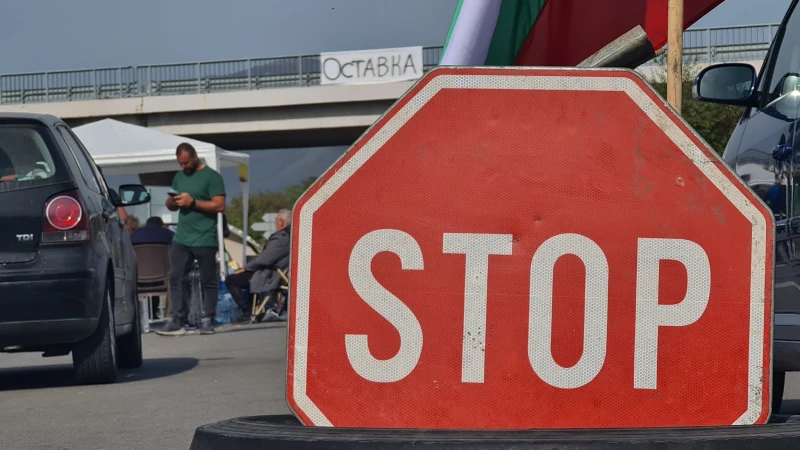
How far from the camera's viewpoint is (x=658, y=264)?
9.14ft

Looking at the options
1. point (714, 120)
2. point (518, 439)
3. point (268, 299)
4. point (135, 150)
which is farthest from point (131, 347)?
point (714, 120)

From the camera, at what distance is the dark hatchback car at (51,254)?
745 centimetres

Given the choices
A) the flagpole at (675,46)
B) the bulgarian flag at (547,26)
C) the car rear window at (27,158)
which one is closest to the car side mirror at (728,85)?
the flagpole at (675,46)

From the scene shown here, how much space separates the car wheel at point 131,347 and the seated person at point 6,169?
1.97m

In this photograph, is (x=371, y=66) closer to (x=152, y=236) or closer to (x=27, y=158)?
(x=152, y=236)

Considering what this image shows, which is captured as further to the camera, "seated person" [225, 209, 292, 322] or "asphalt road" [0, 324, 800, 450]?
"seated person" [225, 209, 292, 322]

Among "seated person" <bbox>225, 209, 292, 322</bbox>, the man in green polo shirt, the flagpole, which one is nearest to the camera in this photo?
the flagpole

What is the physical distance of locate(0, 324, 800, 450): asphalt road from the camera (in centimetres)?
570

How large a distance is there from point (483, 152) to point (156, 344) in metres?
10.6

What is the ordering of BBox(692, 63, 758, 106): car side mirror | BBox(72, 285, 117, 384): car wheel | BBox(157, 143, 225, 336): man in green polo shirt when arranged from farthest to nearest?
BBox(157, 143, 225, 336): man in green polo shirt
BBox(72, 285, 117, 384): car wheel
BBox(692, 63, 758, 106): car side mirror

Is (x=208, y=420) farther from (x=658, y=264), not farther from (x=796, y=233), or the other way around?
(x=658, y=264)

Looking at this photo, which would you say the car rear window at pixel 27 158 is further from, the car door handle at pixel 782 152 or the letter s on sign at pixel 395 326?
the letter s on sign at pixel 395 326

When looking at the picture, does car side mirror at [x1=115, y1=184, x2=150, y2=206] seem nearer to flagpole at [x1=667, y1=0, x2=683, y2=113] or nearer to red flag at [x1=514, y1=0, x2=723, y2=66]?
red flag at [x1=514, y1=0, x2=723, y2=66]

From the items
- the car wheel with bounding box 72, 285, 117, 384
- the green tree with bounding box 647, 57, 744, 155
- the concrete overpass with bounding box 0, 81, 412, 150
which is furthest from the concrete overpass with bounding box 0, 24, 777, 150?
the car wheel with bounding box 72, 285, 117, 384
